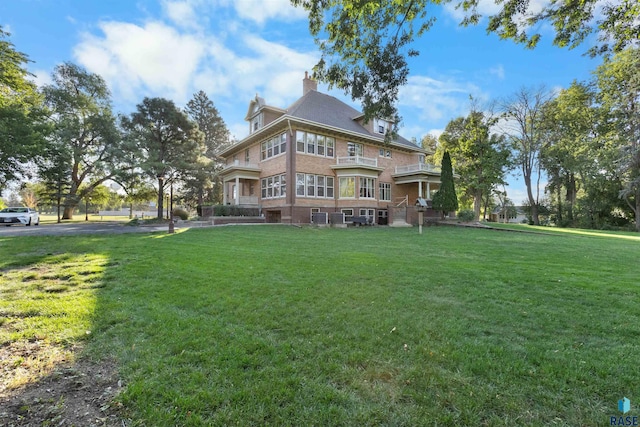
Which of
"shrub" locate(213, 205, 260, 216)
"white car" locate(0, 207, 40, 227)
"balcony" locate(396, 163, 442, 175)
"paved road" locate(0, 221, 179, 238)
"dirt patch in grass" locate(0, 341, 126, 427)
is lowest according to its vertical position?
"dirt patch in grass" locate(0, 341, 126, 427)

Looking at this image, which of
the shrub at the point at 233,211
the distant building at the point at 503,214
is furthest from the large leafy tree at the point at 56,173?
the distant building at the point at 503,214

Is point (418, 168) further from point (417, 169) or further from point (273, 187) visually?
point (273, 187)

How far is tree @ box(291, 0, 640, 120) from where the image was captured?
229 inches

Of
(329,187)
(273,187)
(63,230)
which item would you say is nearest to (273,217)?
(273,187)

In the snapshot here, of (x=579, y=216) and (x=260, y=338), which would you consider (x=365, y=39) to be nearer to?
(x=260, y=338)

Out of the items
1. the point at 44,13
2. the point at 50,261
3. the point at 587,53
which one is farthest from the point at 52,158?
the point at 587,53

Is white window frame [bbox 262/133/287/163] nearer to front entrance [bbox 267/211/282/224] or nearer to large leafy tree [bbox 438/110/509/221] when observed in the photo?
front entrance [bbox 267/211/282/224]

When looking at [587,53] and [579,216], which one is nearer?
[587,53]

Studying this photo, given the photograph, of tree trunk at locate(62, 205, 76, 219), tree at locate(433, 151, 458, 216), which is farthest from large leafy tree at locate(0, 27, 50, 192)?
tree at locate(433, 151, 458, 216)

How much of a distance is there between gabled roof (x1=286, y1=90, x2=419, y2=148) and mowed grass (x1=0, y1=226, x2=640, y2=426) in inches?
693

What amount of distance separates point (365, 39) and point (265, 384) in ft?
24.4

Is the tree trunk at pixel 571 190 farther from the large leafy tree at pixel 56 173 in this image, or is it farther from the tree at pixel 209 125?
the large leafy tree at pixel 56 173

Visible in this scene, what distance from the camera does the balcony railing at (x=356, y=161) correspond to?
2238 centimetres

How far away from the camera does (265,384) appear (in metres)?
2.42
